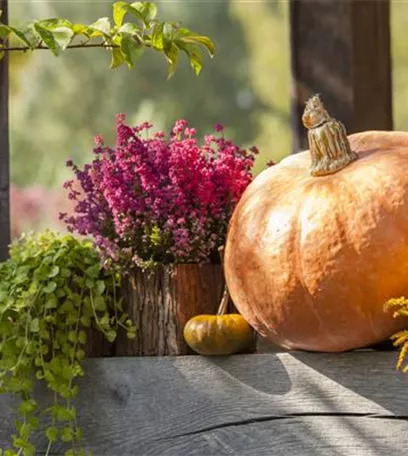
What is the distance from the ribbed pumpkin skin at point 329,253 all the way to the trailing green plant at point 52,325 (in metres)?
0.41

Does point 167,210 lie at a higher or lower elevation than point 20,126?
lower

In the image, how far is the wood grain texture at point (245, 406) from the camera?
236 centimetres

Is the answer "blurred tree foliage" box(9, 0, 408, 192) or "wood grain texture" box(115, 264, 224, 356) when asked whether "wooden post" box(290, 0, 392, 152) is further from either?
"blurred tree foliage" box(9, 0, 408, 192)

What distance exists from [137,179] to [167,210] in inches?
4.4

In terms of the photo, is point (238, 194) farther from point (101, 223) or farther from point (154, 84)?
point (154, 84)

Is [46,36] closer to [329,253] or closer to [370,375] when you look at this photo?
[329,253]

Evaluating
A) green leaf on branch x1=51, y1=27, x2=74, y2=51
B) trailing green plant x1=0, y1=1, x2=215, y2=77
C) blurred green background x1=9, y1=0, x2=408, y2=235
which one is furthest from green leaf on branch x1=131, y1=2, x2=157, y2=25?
blurred green background x1=9, y1=0, x2=408, y2=235

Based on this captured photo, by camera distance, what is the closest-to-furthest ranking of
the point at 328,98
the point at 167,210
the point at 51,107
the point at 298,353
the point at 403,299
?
the point at 403,299
the point at 298,353
the point at 167,210
the point at 328,98
the point at 51,107

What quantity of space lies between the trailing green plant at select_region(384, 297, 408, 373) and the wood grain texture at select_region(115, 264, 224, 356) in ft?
1.78

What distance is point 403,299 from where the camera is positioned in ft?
7.17

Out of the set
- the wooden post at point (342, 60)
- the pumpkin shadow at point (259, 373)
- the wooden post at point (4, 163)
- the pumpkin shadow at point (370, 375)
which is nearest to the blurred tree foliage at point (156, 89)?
the wooden post at point (342, 60)

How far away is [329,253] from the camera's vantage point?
2336 millimetres

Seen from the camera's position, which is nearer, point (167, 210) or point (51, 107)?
point (167, 210)

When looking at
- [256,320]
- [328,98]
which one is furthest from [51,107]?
[256,320]
